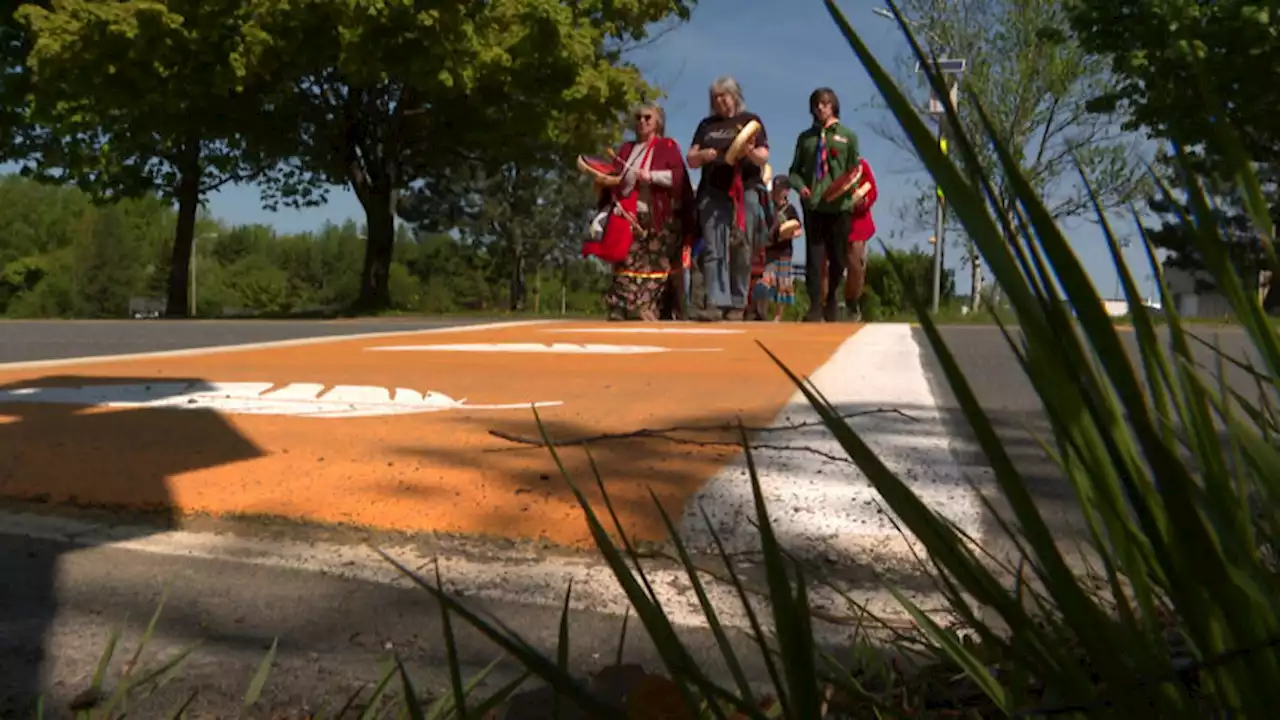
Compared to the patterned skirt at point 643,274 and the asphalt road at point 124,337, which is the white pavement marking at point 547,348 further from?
the patterned skirt at point 643,274

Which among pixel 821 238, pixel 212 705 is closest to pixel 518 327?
pixel 821 238

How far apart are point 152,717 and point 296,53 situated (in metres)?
18.2

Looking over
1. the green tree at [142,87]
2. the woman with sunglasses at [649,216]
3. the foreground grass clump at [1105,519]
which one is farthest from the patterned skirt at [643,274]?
the green tree at [142,87]

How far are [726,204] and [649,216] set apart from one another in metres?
0.70

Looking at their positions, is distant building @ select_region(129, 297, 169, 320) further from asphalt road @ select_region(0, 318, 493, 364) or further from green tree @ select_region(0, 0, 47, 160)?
asphalt road @ select_region(0, 318, 493, 364)

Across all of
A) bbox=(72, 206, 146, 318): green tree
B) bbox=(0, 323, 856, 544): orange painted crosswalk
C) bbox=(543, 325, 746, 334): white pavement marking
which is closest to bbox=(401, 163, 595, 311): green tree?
bbox=(72, 206, 146, 318): green tree

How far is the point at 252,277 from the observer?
6512 centimetres

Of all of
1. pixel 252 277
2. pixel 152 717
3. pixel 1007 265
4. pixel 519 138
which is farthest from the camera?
pixel 252 277

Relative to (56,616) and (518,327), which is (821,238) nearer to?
(518,327)

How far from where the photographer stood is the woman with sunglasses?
9.04 meters

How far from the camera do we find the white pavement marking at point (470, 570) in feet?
5.21

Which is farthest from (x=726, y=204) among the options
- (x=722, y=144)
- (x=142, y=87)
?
(x=142, y=87)

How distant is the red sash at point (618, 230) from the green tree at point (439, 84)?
8724 mm

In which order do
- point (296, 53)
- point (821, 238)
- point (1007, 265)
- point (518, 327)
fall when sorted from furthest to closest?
point (296, 53) < point (821, 238) < point (518, 327) < point (1007, 265)
